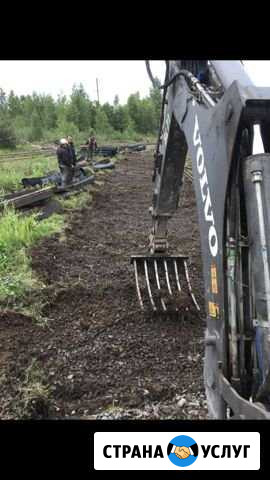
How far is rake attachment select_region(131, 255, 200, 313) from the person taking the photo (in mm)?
4156

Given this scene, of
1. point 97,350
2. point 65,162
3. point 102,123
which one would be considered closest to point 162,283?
point 97,350

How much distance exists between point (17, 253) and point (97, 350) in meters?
2.63

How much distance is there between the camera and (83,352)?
11.3 ft

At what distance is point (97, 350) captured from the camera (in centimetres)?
346

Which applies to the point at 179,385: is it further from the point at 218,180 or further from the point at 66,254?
the point at 66,254

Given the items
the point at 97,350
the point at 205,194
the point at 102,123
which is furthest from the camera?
the point at 102,123

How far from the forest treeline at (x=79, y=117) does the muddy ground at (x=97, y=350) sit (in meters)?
30.6

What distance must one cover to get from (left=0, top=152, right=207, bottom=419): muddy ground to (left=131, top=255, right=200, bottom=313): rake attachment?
0.40 feet

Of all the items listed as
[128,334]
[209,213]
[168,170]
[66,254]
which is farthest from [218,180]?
[66,254]

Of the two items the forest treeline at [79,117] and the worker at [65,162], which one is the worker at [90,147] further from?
the forest treeline at [79,117]

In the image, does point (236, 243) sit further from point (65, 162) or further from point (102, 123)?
point (102, 123)

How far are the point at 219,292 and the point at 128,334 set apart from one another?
2083 mm

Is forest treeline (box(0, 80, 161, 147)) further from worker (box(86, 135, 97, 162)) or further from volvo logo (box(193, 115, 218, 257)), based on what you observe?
volvo logo (box(193, 115, 218, 257))

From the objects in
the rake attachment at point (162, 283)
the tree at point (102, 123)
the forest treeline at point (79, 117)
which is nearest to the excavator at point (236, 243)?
the rake attachment at point (162, 283)
